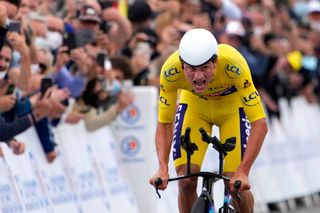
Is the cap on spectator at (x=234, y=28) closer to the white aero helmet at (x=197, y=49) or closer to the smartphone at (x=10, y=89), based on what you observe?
the smartphone at (x=10, y=89)

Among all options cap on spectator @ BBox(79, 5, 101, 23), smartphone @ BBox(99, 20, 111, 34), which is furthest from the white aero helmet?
smartphone @ BBox(99, 20, 111, 34)

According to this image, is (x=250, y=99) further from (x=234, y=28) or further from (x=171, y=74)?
(x=234, y=28)

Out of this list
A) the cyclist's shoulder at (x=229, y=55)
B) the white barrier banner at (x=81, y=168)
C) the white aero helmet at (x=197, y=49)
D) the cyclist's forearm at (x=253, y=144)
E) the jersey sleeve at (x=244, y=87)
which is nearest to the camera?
the white aero helmet at (x=197, y=49)

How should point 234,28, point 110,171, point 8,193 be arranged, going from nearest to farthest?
point 8,193 → point 110,171 → point 234,28

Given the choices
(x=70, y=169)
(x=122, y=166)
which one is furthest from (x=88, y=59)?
(x=122, y=166)

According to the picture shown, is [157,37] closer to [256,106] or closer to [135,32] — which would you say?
[135,32]

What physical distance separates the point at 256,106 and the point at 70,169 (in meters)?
3.49

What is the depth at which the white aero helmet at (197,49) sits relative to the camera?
920 cm

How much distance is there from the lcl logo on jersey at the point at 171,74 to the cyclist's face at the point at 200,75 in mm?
552

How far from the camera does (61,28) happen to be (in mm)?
12703

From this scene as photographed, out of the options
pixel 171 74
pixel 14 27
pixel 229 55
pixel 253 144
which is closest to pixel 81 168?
pixel 14 27

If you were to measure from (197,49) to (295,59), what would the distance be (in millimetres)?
12565

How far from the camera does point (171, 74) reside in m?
9.91

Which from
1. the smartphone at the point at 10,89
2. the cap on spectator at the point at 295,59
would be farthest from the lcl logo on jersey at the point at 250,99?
the cap on spectator at the point at 295,59
